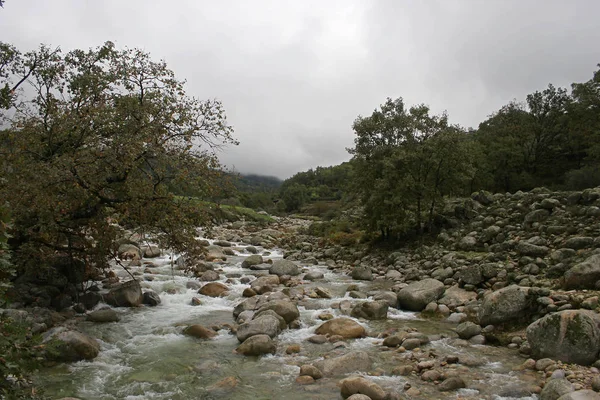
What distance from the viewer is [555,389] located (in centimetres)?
733

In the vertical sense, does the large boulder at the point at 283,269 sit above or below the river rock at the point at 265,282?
above

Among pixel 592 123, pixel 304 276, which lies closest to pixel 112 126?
pixel 304 276

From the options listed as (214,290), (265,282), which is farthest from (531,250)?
(214,290)

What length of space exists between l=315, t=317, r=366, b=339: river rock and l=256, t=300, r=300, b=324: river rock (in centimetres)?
113

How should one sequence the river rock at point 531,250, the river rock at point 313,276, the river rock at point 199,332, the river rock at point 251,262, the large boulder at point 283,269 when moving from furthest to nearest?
the river rock at point 251,262 < the large boulder at point 283,269 < the river rock at point 313,276 < the river rock at point 531,250 < the river rock at point 199,332

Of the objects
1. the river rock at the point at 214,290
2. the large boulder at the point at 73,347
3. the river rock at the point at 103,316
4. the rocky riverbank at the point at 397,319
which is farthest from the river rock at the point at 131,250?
the large boulder at the point at 73,347

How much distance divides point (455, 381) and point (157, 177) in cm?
1001

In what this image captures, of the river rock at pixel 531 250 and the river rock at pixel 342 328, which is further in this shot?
the river rock at pixel 531 250

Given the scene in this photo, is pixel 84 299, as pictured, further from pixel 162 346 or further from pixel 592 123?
pixel 592 123

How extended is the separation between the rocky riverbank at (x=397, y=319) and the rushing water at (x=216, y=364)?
0.06 m

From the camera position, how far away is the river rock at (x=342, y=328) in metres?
11.9

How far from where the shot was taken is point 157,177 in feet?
41.4

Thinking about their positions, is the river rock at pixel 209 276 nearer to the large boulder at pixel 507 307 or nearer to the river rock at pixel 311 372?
the river rock at pixel 311 372

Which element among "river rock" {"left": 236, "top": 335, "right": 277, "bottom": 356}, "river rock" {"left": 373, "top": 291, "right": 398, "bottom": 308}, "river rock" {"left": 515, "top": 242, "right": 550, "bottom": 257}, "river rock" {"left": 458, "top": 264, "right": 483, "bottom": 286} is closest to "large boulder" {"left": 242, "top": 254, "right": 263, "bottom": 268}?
"river rock" {"left": 373, "top": 291, "right": 398, "bottom": 308}
